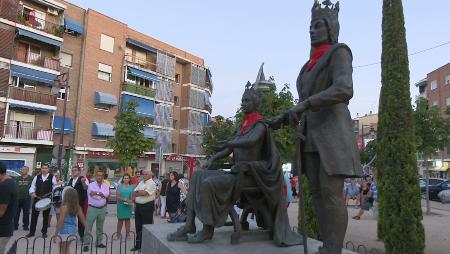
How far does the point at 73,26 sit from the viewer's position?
33.2 metres

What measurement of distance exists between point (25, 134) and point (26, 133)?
14 cm

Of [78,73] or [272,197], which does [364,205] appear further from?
[78,73]

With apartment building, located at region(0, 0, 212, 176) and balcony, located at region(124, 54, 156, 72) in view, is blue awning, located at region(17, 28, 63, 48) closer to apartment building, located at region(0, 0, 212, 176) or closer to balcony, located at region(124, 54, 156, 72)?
apartment building, located at region(0, 0, 212, 176)

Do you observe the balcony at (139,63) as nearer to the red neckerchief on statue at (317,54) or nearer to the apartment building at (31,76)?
the apartment building at (31,76)

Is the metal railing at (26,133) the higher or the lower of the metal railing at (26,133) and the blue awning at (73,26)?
the lower

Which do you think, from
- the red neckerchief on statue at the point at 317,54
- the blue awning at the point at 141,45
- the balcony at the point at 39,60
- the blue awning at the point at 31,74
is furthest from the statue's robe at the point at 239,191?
the blue awning at the point at 141,45

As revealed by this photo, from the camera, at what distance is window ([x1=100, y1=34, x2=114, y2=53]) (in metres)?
36.2

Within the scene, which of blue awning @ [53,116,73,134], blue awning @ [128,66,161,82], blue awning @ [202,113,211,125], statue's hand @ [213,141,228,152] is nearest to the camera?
statue's hand @ [213,141,228,152]

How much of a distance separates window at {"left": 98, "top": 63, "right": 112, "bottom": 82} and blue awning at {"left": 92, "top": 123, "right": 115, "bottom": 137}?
13.6 ft

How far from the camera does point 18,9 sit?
2931 cm

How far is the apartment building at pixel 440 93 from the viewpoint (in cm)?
4971

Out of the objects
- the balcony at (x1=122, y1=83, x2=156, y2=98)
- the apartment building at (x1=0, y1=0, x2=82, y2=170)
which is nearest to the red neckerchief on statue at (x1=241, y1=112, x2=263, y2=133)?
the apartment building at (x1=0, y1=0, x2=82, y2=170)

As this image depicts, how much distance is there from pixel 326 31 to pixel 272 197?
1.92 m

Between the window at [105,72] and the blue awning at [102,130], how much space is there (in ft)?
13.6
